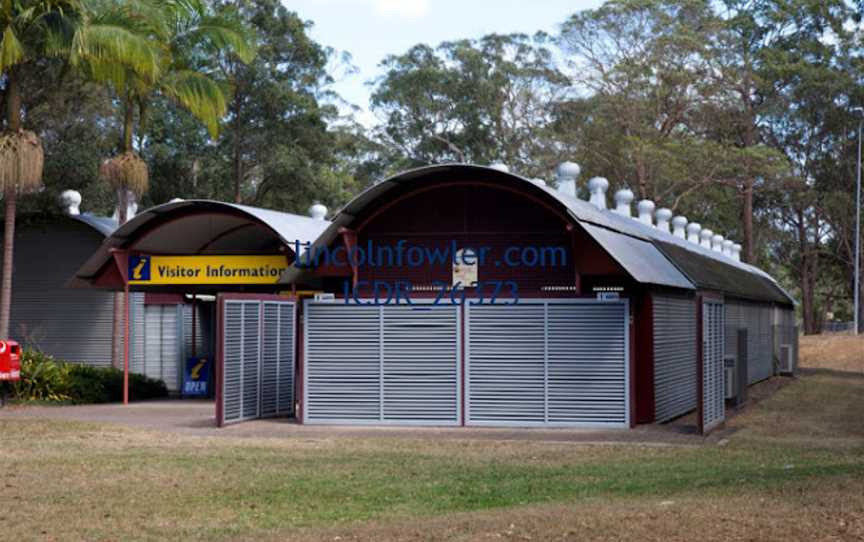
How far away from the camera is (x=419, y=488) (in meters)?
12.8

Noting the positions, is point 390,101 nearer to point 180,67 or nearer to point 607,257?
point 180,67

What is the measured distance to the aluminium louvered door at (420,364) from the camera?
19.5 metres

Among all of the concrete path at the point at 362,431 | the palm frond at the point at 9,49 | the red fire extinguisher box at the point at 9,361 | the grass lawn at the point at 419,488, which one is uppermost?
the palm frond at the point at 9,49

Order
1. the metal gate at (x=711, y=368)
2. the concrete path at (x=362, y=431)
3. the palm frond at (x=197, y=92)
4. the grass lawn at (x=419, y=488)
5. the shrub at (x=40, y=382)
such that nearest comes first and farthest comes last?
1. the grass lawn at (x=419, y=488)
2. the concrete path at (x=362, y=431)
3. the metal gate at (x=711, y=368)
4. the shrub at (x=40, y=382)
5. the palm frond at (x=197, y=92)

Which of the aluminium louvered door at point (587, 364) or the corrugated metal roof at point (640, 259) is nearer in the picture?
the corrugated metal roof at point (640, 259)

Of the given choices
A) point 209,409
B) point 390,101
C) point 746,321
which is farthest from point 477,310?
point 390,101

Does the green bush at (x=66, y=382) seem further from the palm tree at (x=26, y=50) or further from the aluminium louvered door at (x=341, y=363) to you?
the aluminium louvered door at (x=341, y=363)

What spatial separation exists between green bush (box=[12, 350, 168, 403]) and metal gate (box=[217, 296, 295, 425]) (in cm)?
576

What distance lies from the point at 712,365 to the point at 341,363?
5.78 metres

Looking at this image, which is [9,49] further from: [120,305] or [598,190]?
[598,190]

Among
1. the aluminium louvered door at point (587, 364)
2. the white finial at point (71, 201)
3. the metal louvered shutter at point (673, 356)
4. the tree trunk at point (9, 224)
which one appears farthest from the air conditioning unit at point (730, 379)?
the white finial at point (71, 201)

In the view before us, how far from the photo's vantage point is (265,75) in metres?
47.0

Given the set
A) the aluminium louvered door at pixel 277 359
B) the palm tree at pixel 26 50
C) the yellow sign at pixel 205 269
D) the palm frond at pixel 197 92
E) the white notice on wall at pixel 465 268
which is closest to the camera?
the white notice on wall at pixel 465 268

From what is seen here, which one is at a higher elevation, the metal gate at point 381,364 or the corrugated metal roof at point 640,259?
the corrugated metal roof at point 640,259
